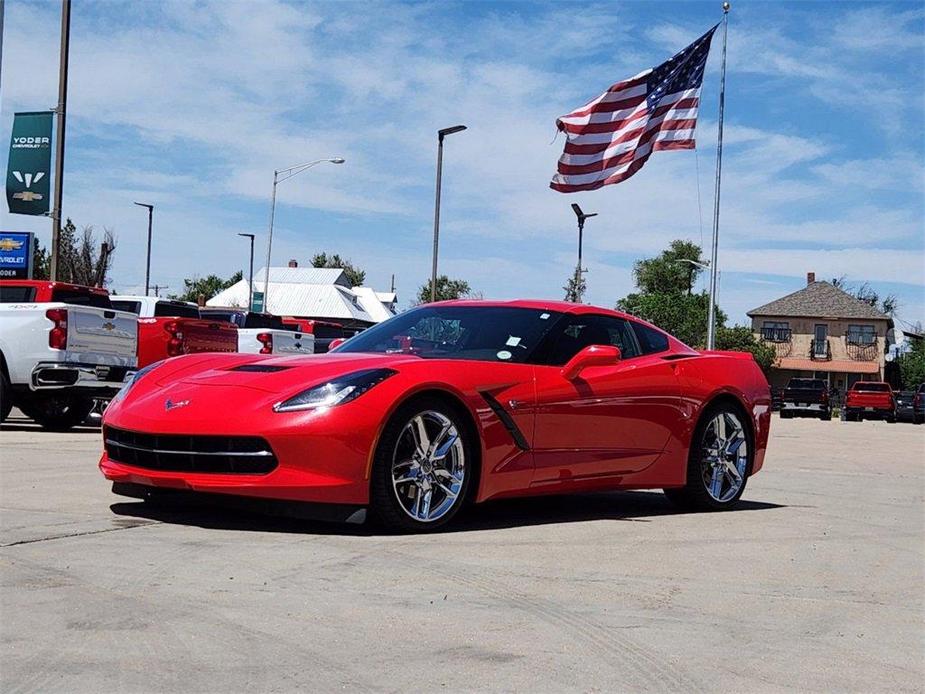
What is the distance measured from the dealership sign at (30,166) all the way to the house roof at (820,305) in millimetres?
67485

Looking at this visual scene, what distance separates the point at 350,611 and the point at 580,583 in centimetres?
120

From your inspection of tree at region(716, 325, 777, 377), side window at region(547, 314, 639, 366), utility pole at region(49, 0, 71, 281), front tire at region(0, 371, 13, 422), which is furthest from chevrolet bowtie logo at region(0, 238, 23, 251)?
tree at region(716, 325, 777, 377)

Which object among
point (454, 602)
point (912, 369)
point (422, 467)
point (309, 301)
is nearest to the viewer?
point (454, 602)

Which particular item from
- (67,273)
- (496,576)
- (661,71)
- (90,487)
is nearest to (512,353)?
(496,576)

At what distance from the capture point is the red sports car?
6.02 metres

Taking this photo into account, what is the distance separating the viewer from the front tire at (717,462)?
816cm

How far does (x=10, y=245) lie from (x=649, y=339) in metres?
22.7

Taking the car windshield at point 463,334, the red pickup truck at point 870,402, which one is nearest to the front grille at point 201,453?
the car windshield at point 463,334

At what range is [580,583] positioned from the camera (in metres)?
5.15

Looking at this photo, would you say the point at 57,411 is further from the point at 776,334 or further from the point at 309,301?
the point at 309,301

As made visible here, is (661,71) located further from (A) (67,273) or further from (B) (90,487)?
(A) (67,273)

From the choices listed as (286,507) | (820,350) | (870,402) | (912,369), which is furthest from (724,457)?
(912,369)

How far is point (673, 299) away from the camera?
90.2 m

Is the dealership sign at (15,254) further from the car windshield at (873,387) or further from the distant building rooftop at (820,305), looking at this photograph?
the distant building rooftop at (820,305)
